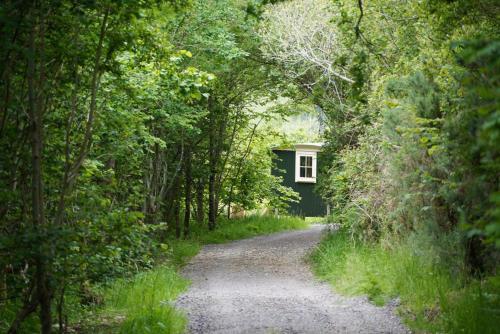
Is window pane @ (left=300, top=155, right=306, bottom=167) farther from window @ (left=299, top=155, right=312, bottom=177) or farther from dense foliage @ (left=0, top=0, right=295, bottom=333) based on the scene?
dense foliage @ (left=0, top=0, right=295, bottom=333)

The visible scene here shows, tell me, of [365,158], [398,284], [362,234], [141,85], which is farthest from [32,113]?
[362,234]

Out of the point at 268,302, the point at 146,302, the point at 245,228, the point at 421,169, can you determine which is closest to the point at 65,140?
the point at 146,302

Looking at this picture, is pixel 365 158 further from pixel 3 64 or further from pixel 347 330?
pixel 3 64

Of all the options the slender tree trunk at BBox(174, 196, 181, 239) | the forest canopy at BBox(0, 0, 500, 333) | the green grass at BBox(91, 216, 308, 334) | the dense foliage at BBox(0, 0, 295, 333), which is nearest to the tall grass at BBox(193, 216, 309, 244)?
the slender tree trunk at BBox(174, 196, 181, 239)

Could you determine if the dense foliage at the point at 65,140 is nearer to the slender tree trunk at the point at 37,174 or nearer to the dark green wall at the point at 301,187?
the slender tree trunk at the point at 37,174

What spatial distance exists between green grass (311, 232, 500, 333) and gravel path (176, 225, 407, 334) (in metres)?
0.31

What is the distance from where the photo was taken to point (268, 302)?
32.6 feet

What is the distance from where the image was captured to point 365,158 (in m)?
13.1

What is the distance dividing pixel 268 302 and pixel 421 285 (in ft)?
7.91

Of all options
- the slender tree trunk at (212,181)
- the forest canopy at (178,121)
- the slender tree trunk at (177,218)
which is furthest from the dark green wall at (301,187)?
the forest canopy at (178,121)

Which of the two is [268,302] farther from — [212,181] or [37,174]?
[212,181]

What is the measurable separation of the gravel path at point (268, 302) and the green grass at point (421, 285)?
0.31 m

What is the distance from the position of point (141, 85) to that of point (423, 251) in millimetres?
5075

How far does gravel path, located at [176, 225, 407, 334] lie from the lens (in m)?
8.20
